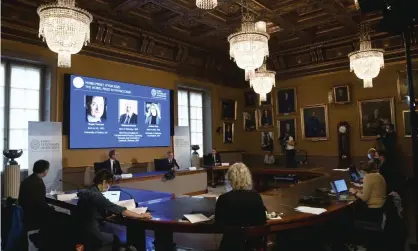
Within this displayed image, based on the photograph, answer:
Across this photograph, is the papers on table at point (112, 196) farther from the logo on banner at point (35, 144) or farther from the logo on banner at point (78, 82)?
the logo on banner at point (78, 82)

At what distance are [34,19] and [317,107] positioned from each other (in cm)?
867

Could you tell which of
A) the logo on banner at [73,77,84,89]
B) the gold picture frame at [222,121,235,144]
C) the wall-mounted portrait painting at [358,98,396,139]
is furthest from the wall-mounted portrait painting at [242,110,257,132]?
the logo on banner at [73,77,84,89]

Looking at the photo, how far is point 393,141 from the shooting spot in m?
8.13

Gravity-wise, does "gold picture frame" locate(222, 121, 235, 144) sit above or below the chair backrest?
above

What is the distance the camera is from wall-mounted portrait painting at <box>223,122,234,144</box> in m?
11.6

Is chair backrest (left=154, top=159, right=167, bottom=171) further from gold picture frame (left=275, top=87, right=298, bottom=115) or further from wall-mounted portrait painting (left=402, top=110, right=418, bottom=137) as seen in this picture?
wall-mounted portrait painting (left=402, top=110, right=418, bottom=137)

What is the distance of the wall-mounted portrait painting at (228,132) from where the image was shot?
11.6 m

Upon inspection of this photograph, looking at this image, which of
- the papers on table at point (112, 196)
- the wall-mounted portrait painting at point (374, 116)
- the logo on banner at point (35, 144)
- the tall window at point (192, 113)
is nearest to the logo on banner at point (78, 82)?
the logo on banner at point (35, 144)

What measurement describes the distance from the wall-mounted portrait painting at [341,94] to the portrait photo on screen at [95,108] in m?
7.29

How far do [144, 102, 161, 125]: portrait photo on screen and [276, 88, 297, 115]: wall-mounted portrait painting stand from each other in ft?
15.4

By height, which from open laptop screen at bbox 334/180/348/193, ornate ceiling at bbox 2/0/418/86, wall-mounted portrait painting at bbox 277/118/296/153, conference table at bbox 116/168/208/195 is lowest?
conference table at bbox 116/168/208/195

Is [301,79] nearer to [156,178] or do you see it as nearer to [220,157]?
[220,157]

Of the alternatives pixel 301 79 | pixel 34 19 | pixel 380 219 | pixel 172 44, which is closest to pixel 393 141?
pixel 301 79

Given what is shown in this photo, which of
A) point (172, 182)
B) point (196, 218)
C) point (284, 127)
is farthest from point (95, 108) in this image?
point (284, 127)
